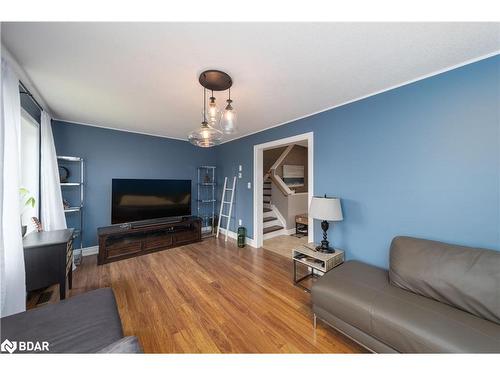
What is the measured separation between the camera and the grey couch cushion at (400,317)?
39.8 inches

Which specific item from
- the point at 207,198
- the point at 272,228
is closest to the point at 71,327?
the point at 207,198

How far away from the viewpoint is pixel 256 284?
2.34 meters

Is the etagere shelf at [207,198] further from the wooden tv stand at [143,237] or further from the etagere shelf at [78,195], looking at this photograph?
the etagere shelf at [78,195]

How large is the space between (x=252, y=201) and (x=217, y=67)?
2.64m

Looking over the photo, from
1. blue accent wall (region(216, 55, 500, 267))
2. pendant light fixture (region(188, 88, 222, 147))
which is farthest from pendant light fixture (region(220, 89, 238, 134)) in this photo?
blue accent wall (region(216, 55, 500, 267))

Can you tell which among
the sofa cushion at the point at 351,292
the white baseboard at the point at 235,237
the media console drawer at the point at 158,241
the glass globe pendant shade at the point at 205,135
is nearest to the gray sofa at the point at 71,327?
the sofa cushion at the point at 351,292

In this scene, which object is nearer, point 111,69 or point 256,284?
point 111,69

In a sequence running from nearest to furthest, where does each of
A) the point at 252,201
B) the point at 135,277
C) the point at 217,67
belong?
1. the point at 217,67
2. the point at 135,277
3. the point at 252,201

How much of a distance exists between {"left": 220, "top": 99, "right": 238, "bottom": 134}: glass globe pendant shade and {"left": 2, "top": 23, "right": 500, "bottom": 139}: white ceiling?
32 centimetres

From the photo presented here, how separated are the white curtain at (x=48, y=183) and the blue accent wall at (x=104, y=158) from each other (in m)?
0.69

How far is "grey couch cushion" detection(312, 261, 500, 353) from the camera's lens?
3.32ft

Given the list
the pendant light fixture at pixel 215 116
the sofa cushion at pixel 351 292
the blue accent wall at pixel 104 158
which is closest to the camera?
the sofa cushion at pixel 351 292

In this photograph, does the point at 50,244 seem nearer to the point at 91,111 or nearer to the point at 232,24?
the point at 91,111
